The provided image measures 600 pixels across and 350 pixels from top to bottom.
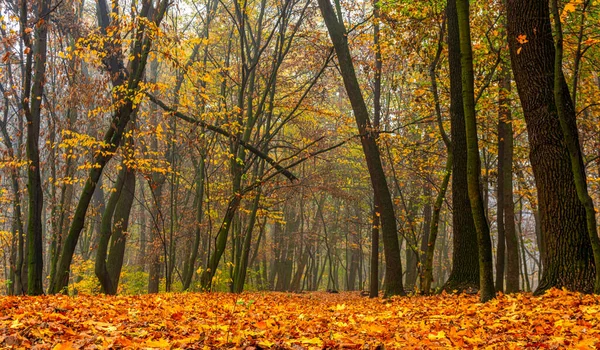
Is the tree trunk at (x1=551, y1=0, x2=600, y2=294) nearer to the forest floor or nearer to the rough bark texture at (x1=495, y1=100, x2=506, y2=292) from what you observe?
the forest floor

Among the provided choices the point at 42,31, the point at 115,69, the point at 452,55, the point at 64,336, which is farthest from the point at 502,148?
the point at 64,336

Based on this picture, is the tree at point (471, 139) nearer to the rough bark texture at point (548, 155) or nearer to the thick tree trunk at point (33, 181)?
the rough bark texture at point (548, 155)

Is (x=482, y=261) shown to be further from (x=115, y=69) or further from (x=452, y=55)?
(x=115, y=69)

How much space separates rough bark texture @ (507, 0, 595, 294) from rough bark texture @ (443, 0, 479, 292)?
229cm

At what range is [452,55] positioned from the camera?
29.7 ft

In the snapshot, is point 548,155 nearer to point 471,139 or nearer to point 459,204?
point 471,139

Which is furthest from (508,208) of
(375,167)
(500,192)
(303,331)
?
(303,331)

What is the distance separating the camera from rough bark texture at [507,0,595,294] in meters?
5.73

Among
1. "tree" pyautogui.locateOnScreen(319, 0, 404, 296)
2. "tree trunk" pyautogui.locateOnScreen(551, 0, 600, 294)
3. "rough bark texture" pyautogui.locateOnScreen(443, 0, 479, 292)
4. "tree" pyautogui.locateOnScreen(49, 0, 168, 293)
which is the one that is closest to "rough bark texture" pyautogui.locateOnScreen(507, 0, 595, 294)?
"tree trunk" pyautogui.locateOnScreen(551, 0, 600, 294)

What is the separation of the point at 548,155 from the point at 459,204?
2.85 meters

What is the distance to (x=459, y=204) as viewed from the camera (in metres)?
8.73

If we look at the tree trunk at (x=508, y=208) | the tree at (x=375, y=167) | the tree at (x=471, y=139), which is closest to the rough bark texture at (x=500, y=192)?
the tree trunk at (x=508, y=208)

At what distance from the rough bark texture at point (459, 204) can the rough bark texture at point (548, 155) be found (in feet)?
7.50

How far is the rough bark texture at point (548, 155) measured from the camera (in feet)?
18.8
